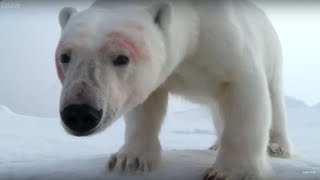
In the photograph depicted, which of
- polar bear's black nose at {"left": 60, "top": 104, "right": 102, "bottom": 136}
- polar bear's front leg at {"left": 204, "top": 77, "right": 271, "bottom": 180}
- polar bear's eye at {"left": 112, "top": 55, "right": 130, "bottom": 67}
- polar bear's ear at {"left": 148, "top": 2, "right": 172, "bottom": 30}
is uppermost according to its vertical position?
polar bear's ear at {"left": 148, "top": 2, "right": 172, "bottom": 30}

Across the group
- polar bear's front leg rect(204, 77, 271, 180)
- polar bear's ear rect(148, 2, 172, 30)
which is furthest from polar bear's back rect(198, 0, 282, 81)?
polar bear's ear rect(148, 2, 172, 30)

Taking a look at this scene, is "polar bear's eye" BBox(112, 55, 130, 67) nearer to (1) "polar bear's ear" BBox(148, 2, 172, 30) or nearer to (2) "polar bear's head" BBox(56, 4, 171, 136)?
(2) "polar bear's head" BBox(56, 4, 171, 136)

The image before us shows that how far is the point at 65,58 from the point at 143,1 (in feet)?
1.80

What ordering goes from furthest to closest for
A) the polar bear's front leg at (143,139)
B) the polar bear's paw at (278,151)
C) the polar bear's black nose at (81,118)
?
the polar bear's paw at (278,151)
the polar bear's front leg at (143,139)
the polar bear's black nose at (81,118)

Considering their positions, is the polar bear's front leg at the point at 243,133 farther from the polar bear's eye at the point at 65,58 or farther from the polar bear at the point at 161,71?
the polar bear's eye at the point at 65,58

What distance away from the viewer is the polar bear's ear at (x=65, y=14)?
7.29 feet

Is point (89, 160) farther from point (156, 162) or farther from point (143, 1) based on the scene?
point (143, 1)

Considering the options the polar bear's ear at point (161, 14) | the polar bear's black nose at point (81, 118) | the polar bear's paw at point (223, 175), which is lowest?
the polar bear's paw at point (223, 175)

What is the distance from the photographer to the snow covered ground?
2.39m

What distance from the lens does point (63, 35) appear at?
2.00 m

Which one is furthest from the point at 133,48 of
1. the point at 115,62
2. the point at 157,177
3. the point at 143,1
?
the point at 157,177

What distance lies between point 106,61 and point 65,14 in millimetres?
456

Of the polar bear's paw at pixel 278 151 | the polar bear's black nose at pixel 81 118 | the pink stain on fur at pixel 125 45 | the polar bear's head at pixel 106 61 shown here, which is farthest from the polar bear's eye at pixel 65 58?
the polar bear's paw at pixel 278 151

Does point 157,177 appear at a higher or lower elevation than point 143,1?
lower
